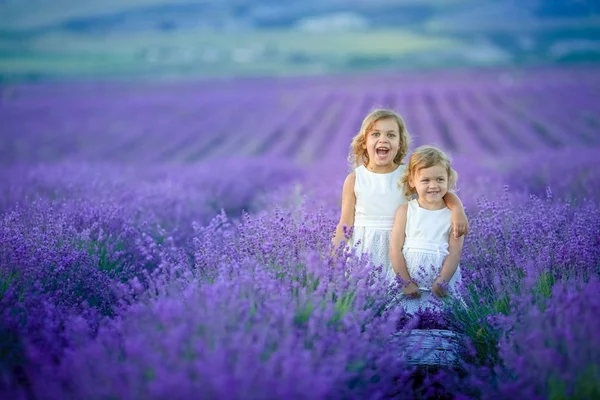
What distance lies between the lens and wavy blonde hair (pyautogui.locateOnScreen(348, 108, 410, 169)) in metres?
3.25

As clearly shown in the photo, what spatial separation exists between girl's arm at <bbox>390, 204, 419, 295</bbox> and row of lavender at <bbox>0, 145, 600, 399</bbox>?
0.27 meters

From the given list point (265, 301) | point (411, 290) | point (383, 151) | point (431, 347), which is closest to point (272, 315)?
point (265, 301)

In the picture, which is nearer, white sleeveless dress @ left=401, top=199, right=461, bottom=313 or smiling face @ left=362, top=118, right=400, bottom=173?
white sleeveless dress @ left=401, top=199, right=461, bottom=313

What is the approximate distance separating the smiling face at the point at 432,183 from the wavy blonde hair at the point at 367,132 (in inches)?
12.7

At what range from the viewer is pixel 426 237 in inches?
120

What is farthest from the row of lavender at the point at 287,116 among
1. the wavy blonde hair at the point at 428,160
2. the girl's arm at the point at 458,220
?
the girl's arm at the point at 458,220

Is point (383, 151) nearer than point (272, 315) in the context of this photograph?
No

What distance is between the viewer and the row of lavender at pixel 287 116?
11.6 meters

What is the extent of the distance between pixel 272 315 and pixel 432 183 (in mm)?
1274

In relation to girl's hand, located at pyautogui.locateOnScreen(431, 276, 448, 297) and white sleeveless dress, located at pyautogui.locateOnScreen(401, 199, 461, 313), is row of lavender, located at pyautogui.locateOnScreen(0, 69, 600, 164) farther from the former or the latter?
girl's hand, located at pyautogui.locateOnScreen(431, 276, 448, 297)

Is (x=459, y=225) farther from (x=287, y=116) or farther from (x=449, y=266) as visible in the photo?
(x=287, y=116)

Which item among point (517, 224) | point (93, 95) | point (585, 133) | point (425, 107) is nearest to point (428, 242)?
point (517, 224)

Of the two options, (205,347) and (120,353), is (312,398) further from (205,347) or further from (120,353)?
(120,353)

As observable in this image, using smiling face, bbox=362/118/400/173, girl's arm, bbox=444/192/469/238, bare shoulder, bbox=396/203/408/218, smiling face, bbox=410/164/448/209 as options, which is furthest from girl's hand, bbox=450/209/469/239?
smiling face, bbox=362/118/400/173
